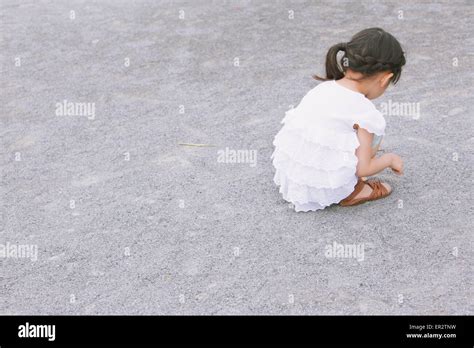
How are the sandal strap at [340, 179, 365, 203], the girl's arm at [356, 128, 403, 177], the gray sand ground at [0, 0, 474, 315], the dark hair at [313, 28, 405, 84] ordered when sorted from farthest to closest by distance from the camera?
the sandal strap at [340, 179, 365, 203] → the girl's arm at [356, 128, 403, 177] → the dark hair at [313, 28, 405, 84] → the gray sand ground at [0, 0, 474, 315]

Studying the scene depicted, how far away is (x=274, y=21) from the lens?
6793 mm

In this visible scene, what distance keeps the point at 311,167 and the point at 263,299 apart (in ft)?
2.78

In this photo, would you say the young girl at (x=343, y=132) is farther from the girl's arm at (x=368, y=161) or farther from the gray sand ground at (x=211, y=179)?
the gray sand ground at (x=211, y=179)

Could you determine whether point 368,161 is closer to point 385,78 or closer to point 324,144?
point 324,144

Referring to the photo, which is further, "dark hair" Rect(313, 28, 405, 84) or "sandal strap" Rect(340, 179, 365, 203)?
"sandal strap" Rect(340, 179, 365, 203)

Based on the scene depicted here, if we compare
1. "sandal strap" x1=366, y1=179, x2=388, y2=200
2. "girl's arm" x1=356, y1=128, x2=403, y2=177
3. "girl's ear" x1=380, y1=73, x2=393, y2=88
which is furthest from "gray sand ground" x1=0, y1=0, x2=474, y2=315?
"girl's ear" x1=380, y1=73, x2=393, y2=88

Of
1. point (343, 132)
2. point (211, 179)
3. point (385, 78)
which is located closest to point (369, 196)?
point (343, 132)

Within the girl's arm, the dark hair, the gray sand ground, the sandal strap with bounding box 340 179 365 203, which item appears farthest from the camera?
the sandal strap with bounding box 340 179 365 203

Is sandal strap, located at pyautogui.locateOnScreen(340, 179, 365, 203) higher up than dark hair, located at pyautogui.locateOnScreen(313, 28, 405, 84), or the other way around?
dark hair, located at pyautogui.locateOnScreen(313, 28, 405, 84)

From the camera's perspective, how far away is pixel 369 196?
11.8 feet

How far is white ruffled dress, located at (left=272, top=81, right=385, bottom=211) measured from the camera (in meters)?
3.37

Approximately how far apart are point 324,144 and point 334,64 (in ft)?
1.32

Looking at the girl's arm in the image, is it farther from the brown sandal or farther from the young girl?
the brown sandal
